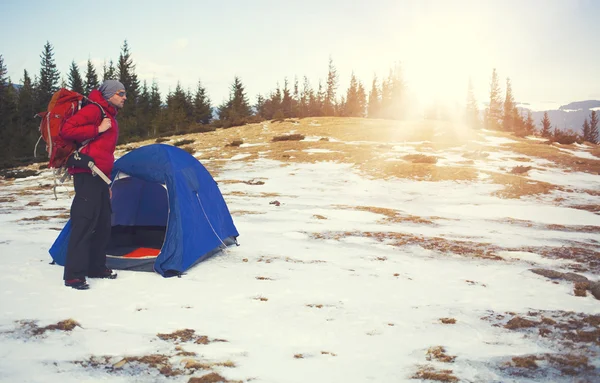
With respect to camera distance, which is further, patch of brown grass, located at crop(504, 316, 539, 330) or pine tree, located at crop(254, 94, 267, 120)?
pine tree, located at crop(254, 94, 267, 120)

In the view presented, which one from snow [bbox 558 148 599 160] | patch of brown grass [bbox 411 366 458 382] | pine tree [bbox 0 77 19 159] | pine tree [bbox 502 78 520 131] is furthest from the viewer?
pine tree [bbox 502 78 520 131]

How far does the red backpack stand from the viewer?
5.11 metres

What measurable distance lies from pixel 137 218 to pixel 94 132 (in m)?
3.66

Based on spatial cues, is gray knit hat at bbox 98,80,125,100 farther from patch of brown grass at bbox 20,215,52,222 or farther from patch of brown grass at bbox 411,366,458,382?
patch of brown grass at bbox 20,215,52,222

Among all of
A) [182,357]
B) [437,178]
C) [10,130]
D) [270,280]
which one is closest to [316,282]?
[270,280]

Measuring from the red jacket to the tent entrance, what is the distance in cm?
225

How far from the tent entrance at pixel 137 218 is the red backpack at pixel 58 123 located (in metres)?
2.40

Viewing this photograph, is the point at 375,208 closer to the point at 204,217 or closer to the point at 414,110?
the point at 204,217

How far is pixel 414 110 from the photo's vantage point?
254ft

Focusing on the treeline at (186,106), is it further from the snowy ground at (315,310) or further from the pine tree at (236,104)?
the snowy ground at (315,310)

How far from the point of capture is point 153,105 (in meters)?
60.7

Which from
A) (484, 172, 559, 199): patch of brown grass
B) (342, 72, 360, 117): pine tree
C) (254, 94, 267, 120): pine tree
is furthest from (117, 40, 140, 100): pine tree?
(484, 172, 559, 199): patch of brown grass

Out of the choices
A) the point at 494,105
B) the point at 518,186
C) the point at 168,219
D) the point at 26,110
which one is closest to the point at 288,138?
the point at 518,186

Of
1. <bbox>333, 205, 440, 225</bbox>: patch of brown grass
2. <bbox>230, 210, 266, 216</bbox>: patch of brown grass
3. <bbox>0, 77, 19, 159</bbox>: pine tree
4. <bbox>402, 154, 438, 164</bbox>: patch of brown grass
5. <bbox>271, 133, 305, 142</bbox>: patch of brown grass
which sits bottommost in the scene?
<bbox>333, 205, 440, 225</bbox>: patch of brown grass
